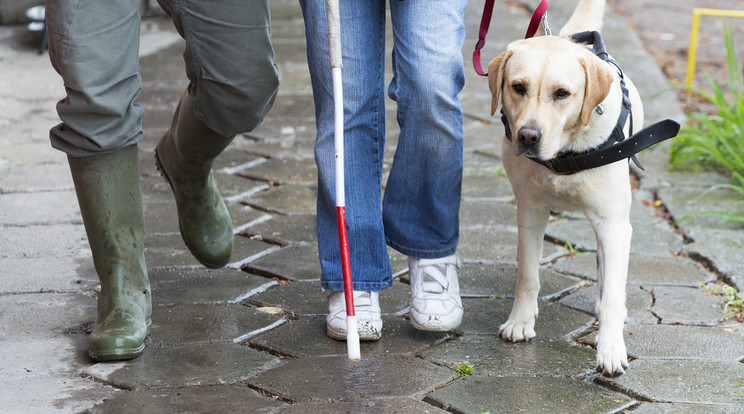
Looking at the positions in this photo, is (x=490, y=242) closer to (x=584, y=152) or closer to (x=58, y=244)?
(x=584, y=152)

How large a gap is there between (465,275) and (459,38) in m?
1.02

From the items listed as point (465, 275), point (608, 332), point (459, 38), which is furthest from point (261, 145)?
point (608, 332)

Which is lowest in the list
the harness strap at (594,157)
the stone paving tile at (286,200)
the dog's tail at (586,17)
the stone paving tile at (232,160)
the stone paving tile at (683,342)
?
the stone paving tile at (683,342)

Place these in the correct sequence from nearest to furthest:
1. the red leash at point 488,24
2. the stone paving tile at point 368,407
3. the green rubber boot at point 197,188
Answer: the stone paving tile at point 368,407 < the red leash at point 488,24 < the green rubber boot at point 197,188

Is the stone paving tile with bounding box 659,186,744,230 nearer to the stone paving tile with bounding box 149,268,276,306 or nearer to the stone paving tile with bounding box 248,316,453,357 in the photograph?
the stone paving tile with bounding box 248,316,453,357

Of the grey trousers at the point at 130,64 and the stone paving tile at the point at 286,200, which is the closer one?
the grey trousers at the point at 130,64

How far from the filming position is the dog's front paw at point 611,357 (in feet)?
8.46

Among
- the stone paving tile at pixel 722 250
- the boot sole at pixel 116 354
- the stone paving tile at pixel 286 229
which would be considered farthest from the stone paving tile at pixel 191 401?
the stone paving tile at pixel 722 250

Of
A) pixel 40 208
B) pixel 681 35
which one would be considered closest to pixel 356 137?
pixel 40 208

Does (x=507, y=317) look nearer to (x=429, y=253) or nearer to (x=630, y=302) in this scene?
(x=429, y=253)

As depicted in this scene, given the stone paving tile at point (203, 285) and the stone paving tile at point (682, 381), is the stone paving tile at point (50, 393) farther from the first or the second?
the stone paving tile at point (682, 381)

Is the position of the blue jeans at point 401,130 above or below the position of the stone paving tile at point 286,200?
above

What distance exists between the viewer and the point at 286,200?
4.18 meters

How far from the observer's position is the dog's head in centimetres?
254
